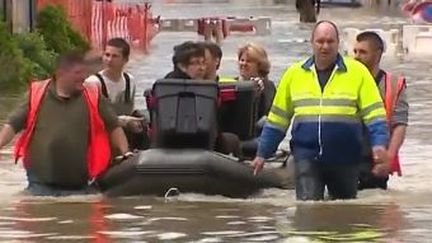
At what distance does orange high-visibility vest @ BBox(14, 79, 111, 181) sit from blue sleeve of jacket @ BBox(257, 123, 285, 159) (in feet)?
4.38

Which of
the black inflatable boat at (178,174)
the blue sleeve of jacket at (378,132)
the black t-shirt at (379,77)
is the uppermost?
the black t-shirt at (379,77)

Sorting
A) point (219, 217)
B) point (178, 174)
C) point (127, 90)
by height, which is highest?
point (127, 90)

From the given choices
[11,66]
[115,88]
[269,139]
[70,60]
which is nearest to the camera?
[269,139]

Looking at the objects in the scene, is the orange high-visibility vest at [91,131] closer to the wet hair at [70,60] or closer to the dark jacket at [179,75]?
the wet hair at [70,60]

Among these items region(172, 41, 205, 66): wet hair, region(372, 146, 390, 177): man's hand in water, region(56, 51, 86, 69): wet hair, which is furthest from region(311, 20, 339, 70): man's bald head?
region(56, 51, 86, 69): wet hair

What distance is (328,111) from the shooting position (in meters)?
10.8

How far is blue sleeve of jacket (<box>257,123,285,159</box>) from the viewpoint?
1097cm

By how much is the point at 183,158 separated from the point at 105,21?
23882 millimetres

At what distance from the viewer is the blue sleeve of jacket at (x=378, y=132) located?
10.7m

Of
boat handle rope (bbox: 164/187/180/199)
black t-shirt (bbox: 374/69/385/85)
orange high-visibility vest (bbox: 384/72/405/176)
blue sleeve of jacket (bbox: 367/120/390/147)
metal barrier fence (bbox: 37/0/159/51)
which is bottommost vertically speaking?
metal barrier fence (bbox: 37/0/159/51)

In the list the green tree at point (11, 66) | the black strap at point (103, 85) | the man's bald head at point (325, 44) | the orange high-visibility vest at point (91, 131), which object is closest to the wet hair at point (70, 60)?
the orange high-visibility vest at point (91, 131)

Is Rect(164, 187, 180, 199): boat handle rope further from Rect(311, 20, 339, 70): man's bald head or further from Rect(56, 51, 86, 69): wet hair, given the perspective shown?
Rect(311, 20, 339, 70): man's bald head

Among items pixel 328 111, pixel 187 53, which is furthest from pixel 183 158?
pixel 328 111

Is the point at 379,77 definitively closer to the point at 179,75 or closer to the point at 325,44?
the point at 325,44
